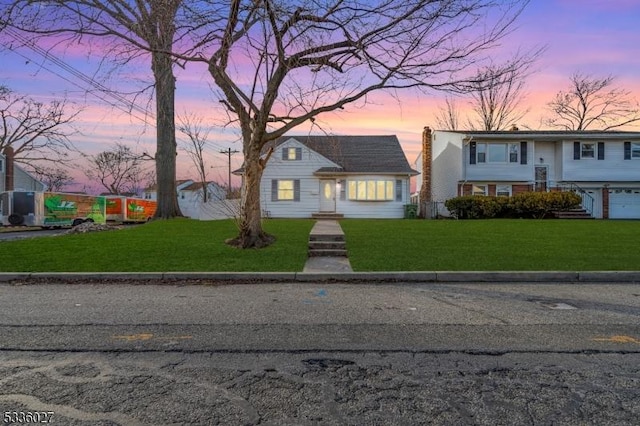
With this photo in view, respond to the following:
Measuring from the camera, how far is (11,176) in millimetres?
41781

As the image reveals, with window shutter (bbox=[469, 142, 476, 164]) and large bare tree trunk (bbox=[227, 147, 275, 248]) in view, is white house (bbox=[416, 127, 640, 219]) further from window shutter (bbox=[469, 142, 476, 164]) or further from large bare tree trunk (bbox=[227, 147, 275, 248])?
large bare tree trunk (bbox=[227, 147, 275, 248])

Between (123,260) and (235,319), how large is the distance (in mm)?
5728

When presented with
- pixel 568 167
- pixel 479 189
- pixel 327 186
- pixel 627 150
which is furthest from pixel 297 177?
pixel 627 150

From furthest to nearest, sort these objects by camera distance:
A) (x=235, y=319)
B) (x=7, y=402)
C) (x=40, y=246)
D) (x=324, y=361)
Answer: (x=40, y=246) → (x=235, y=319) → (x=324, y=361) → (x=7, y=402)

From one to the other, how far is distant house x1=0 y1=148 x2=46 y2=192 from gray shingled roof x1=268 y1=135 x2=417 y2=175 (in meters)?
27.6

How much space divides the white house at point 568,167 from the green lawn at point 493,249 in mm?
12417

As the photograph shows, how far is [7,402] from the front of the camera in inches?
123

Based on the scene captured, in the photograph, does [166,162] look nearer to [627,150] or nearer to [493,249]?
[493,249]

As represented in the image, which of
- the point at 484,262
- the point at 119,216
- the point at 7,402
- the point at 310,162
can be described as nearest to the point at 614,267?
the point at 484,262

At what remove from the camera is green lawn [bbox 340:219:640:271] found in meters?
9.57

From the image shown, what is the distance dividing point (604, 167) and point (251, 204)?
88.6 ft

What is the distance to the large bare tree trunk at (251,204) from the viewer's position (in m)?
11.8

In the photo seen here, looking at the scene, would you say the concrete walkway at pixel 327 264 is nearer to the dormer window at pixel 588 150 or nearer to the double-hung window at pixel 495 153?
the double-hung window at pixel 495 153

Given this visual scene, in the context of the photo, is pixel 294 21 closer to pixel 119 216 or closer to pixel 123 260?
pixel 123 260
